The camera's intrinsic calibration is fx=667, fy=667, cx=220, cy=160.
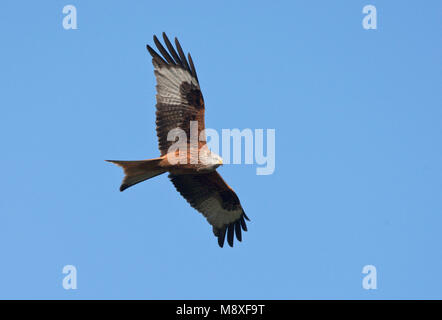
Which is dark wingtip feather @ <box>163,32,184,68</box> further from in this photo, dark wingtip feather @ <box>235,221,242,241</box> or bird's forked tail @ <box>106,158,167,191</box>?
dark wingtip feather @ <box>235,221,242,241</box>

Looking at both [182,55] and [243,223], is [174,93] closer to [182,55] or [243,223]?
[182,55]

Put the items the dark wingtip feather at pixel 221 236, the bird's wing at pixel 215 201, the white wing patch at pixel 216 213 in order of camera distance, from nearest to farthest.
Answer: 1. the bird's wing at pixel 215 201
2. the white wing patch at pixel 216 213
3. the dark wingtip feather at pixel 221 236

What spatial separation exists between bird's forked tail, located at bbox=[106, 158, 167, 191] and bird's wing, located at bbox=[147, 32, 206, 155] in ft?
1.17

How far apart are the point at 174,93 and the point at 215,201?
2211 mm

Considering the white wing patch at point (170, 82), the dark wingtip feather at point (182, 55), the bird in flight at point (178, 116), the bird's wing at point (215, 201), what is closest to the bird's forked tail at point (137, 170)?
the bird in flight at point (178, 116)

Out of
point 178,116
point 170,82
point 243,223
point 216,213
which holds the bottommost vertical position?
point 243,223

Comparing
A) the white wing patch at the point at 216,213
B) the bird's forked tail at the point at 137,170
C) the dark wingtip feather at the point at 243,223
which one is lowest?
the dark wingtip feather at the point at 243,223

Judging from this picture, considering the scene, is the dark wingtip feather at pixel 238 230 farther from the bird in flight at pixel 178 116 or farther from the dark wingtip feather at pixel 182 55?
the dark wingtip feather at pixel 182 55

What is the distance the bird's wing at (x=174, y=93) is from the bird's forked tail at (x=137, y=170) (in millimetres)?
357

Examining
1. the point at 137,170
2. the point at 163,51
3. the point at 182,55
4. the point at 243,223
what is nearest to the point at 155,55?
the point at 163,51

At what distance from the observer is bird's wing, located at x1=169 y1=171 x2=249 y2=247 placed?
11.4m

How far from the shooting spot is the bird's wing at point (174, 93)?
10.5 m

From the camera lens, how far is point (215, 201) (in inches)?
460

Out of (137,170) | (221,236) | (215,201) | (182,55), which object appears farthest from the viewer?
(221,236)
